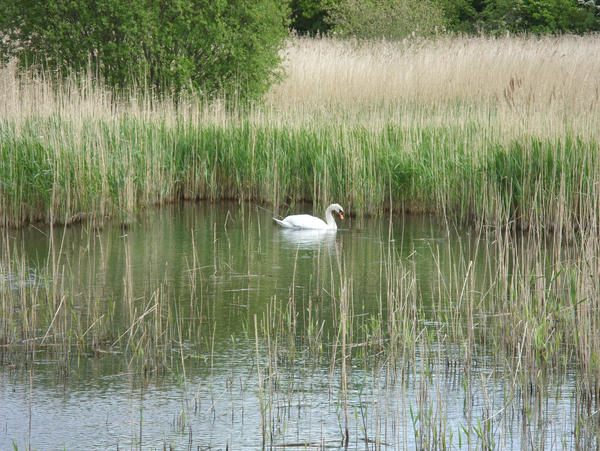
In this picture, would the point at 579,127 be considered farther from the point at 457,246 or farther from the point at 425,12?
the point at 425,12

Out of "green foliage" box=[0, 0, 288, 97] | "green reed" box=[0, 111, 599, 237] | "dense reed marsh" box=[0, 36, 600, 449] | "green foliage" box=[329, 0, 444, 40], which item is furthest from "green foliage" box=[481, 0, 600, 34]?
"green reed" box=[0, 111, 599, 237]

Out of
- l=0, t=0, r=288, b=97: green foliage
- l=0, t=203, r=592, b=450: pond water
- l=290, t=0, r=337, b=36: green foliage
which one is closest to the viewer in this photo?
l=0, t=203, r=592, b=450: pond water

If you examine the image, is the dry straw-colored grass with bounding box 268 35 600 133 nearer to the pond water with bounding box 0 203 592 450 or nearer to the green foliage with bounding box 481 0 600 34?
the pond water with bounding box 0 203 592 450

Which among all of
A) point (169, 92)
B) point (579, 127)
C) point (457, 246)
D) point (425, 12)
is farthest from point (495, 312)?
point (425, 12)

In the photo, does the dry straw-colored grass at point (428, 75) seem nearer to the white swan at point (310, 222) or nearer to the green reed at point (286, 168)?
the green reed at point (286, 168)

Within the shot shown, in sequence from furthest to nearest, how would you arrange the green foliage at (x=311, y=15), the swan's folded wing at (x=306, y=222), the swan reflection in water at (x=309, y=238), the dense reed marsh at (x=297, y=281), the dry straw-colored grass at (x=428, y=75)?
the green foliage at (x=311, y=15) < the dry straw-colored grass at (x=428, y=75) < the swan's folded wing at (x=306, y=222) < the swan reflection in water at (x=309, y=238) < the dense reed marsh at (x=297, y=281)

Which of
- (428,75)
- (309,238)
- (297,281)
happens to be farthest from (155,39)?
(297,281)

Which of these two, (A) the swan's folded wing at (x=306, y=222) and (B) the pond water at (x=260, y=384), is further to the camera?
(A) the swan's folded wing at (x=306, y=222)

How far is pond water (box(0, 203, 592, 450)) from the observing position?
4227 millimetres

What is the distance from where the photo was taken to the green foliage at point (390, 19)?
78.4 ft

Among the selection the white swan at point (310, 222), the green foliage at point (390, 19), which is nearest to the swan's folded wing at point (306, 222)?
the white swan at point (310, 222)

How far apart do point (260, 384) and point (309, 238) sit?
484 centimetres

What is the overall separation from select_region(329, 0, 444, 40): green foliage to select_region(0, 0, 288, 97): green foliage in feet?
32.8

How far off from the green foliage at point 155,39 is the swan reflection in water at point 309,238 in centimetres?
496
